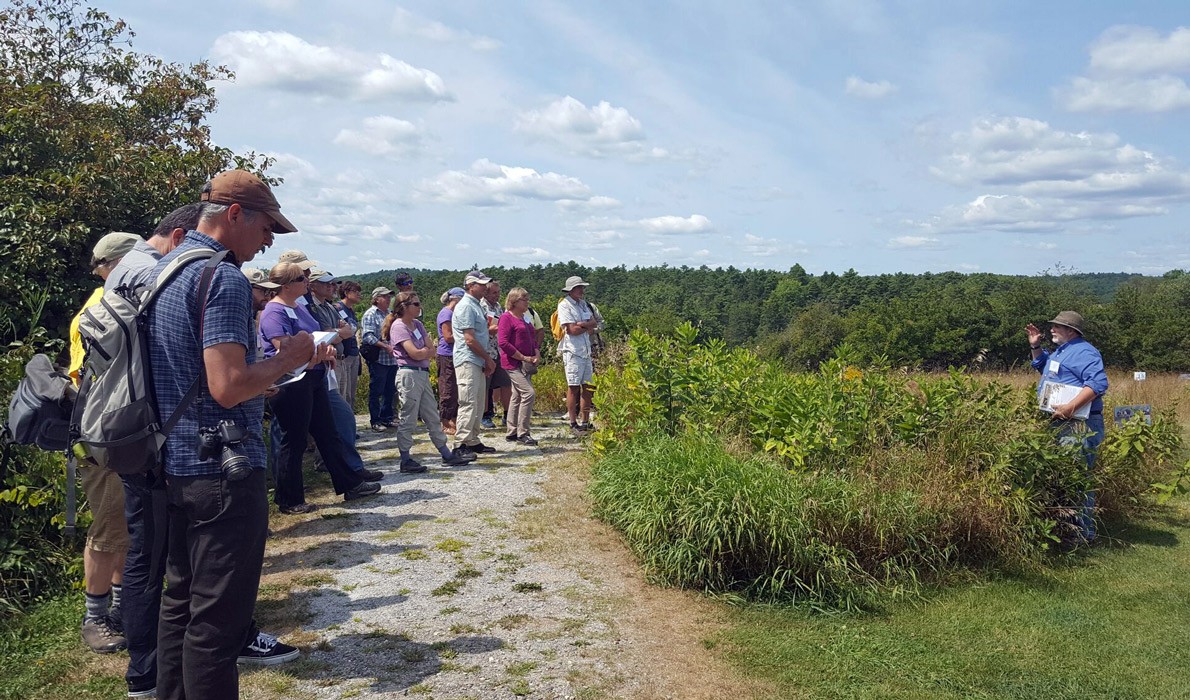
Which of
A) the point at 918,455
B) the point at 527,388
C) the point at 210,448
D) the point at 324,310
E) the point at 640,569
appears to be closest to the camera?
the point at 210,448

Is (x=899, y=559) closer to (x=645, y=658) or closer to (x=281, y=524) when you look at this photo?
(x=645, y=658)

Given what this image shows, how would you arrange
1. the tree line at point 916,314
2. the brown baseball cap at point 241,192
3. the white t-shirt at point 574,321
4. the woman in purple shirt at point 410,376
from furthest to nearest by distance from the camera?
the tree line at point 916,314 → the white t-shirt at point 574,321 → the woman in purple shirt at point 410,376 → the brown baseball cap at point 241,192

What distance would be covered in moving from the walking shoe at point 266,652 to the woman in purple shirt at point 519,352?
16.0ft

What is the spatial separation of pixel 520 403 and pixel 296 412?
324cm

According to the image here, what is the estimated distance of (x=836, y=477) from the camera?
5469 millimetres

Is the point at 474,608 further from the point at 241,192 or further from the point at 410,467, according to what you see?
the point at 410,467

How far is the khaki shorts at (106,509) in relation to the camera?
391 cm

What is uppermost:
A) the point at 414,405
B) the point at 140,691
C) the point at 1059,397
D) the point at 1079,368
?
the point at 1079,368

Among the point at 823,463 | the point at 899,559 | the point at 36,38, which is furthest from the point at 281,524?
the point at 36,38

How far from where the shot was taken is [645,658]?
13.3 feet

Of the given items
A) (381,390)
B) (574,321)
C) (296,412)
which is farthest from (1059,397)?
(381,390)

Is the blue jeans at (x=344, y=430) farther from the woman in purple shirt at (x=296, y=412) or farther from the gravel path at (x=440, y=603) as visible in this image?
the gravel path at (x=440, y=603)

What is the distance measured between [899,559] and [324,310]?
5.46m

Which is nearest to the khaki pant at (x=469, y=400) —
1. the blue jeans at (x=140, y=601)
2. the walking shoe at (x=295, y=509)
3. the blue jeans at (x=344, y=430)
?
the blue jeans at (x=344, y=430)
